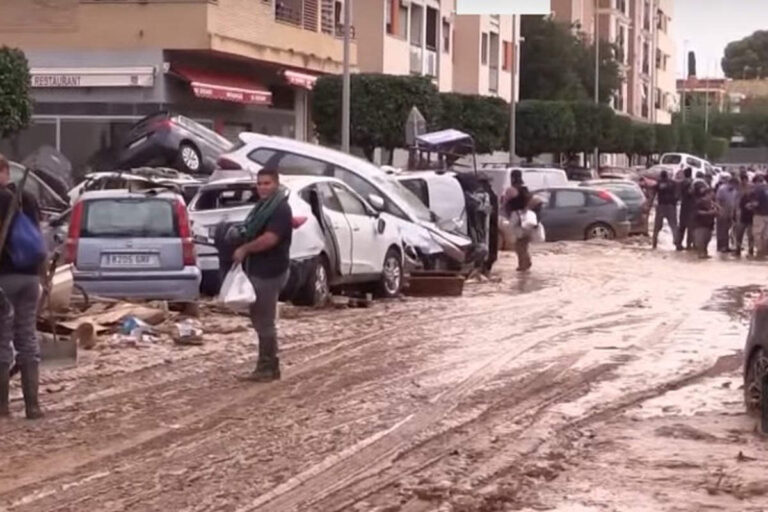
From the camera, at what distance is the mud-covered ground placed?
8.70 meters

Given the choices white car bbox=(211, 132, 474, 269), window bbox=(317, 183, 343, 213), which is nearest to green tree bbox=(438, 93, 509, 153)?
white car bbox=(211, 132, 474, 269)

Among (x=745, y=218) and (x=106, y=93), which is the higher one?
(x=106, y=93)

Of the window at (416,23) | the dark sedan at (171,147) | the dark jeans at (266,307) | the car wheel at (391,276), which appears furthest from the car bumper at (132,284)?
the window at (416,23)

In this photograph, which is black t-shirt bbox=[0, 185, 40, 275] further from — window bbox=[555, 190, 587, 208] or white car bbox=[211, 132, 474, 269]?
window bbox=[555, 190, 587, 208]

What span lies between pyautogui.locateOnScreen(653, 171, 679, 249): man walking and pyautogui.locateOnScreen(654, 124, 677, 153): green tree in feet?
178

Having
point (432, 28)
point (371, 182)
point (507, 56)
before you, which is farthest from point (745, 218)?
point (507, 56)

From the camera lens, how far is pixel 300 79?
44.0 metres

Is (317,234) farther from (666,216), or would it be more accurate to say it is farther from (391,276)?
(666,216)

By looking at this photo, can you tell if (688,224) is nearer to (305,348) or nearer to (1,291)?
(305,348)

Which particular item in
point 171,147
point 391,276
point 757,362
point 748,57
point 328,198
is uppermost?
point 748,57

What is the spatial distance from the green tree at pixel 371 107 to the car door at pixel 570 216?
807cm

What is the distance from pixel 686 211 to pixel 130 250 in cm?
1920

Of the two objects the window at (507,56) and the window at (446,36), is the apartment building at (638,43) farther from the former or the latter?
the window at (446,36)

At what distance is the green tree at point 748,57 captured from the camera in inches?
6142
